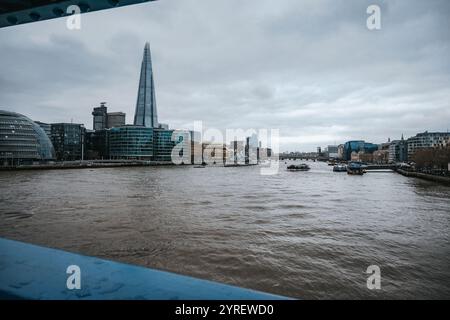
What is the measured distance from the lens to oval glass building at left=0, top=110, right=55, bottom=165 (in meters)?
92.8

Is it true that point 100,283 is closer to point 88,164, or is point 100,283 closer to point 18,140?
point 88,164

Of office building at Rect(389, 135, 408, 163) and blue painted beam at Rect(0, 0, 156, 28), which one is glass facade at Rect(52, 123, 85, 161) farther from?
office building at Rect(389, 135, 408, 163)

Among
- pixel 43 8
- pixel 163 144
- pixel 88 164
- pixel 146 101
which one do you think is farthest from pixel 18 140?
pixel 43 8

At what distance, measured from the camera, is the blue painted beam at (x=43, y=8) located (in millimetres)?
3628

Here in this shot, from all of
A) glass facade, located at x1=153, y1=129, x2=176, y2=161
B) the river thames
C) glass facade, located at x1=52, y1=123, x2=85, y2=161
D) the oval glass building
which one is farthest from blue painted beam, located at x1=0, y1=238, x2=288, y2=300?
glass facade, located at x1=52, y1=123, x2=85, y2=161

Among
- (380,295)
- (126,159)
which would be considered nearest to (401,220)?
(380,295)

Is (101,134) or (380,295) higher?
(101,134)

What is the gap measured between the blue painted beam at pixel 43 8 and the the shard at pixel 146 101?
6552 inches

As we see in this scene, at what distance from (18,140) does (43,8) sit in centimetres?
11699

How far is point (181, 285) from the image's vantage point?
197cm

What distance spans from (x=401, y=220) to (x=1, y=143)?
116 metres

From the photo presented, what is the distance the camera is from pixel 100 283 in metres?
2.00
